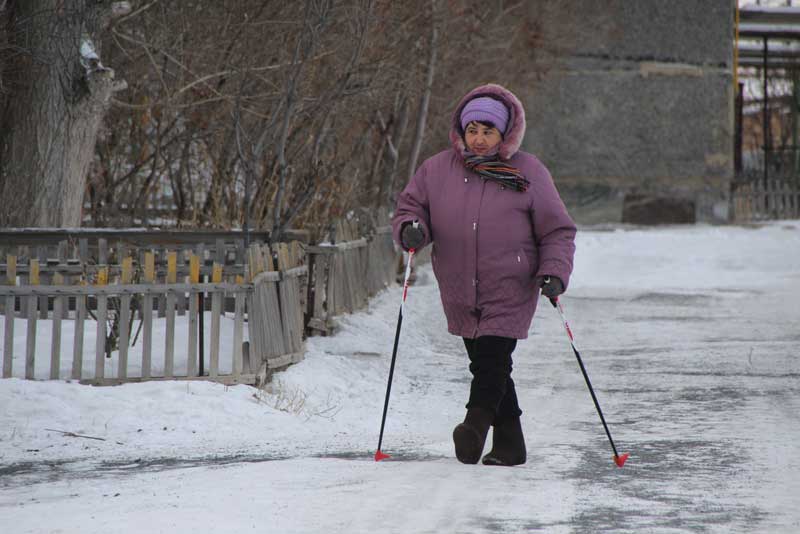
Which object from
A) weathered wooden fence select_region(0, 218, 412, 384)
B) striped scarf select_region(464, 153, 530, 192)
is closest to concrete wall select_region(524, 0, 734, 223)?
weathered wooden fence select_region(0, 218, 412, 384)

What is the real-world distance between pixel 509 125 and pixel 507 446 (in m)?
1.48

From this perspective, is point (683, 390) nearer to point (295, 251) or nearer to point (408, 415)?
point (408, 415)

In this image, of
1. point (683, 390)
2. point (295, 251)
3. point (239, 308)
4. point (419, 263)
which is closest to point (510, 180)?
point (239, 308)

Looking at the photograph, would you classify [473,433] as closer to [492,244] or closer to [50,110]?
[492,244]

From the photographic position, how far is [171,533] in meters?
4.32

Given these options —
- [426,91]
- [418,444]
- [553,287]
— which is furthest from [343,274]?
[553,287]

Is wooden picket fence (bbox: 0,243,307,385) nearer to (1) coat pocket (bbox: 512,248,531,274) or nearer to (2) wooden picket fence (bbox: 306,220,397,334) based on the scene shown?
(2) wooden picket fence (bbox: 306,220,397,334)

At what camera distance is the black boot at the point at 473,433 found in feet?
18.2

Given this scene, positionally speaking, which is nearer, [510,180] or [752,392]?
[510,180]

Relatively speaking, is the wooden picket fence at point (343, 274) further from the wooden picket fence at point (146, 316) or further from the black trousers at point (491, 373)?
the black trousers at point (491, 373)

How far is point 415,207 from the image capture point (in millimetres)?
5770

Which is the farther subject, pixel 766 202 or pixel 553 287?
pixel 766 202

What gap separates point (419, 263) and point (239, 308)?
39.3 feet

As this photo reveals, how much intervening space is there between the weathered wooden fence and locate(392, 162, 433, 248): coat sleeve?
2.33m
